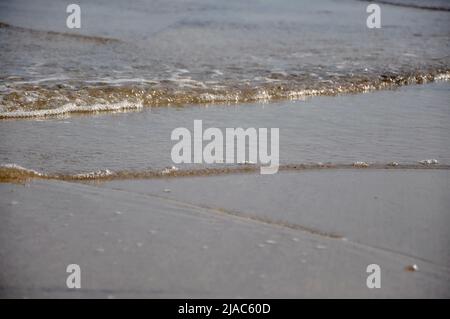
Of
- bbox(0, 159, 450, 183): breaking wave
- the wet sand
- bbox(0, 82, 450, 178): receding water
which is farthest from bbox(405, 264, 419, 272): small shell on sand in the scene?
bbox(0, 82, 450, 178): receding water

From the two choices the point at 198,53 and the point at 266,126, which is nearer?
the point at 266,126

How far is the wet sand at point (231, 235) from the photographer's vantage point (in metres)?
2.61

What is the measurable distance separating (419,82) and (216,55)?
1.93 metres

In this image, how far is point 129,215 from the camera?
3.20 metres

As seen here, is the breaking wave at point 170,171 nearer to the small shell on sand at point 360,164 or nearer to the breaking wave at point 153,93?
the small shell on sand at point 360,164

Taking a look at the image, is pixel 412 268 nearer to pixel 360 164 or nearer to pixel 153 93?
pixel 360 164

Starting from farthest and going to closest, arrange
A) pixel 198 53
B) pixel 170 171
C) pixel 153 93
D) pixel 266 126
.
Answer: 1. pixel 198 53
2. pixel 153 93
3. pixel 266 126
4. pixel 170 171

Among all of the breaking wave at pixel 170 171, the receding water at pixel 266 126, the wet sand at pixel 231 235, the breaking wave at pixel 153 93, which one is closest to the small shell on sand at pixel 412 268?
the wet sand at pixel 231 235

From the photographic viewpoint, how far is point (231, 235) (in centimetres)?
302

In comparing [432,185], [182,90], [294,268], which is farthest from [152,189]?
[182,90]

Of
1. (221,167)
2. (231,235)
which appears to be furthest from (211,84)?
(231,235)

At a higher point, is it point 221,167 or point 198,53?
point 198,53
